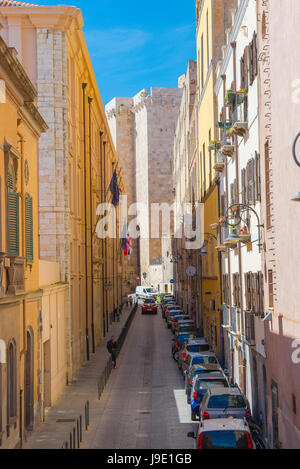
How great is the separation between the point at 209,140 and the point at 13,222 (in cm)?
2101

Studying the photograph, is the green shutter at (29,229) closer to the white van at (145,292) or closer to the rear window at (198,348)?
the rear window at (198,348)

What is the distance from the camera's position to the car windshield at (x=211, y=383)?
21.3 metres

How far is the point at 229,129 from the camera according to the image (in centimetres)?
2469

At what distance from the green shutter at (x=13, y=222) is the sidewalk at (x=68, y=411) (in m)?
4.80

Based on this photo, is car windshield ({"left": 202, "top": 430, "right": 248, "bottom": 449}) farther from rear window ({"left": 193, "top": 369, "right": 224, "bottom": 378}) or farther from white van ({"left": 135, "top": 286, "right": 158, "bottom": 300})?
white van ({"left": 135, "top": 286, "right": 158, "bottom": 300})

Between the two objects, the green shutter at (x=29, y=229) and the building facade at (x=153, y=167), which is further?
the building facade at (x=153, y=167)

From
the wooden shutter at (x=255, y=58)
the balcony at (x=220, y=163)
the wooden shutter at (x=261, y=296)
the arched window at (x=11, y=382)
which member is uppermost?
the wooden shutter at (x=255, y=58)

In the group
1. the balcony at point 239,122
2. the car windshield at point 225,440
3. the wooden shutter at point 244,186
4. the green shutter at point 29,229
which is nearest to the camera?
the car windshield at point 225,440

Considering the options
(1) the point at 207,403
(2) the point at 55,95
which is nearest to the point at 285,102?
(1) the point at 207,403

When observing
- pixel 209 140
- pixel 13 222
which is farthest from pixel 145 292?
pixel 13 222

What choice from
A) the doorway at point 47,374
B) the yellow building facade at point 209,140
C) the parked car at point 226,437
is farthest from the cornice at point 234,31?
the parked car at point 226,437

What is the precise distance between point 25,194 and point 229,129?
347 inches

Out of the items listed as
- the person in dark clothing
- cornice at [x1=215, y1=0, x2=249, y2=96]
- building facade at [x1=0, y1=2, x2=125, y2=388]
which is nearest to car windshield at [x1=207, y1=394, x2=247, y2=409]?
cornice at [x1=215, y1=0, x2=249, y2=96]

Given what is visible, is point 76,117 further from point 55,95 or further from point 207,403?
point 207,403
